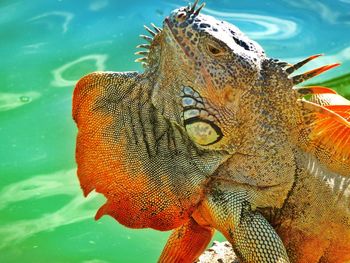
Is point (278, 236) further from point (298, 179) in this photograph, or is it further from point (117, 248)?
point (117, 248)

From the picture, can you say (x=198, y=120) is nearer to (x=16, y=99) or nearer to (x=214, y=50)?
(x=214, y=50)

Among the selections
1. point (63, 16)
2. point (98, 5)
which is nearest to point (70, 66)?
point (63, 16)

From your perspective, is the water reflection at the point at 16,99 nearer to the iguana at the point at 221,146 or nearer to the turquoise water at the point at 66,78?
the turquoise water at the point at 66,78

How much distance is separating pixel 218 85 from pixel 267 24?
5431 mm

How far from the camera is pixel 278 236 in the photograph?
2836mm

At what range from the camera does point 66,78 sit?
688 cm

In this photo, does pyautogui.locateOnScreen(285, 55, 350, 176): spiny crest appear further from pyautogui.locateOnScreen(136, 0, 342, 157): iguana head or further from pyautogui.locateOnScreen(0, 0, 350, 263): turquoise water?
pyautogui.locateOnScreen(0, 0, 350, 263): turquoise water

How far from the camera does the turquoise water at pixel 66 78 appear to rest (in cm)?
468

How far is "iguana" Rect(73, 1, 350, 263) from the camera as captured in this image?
279cm

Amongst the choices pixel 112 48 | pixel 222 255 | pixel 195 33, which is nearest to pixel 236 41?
pixel 195 33

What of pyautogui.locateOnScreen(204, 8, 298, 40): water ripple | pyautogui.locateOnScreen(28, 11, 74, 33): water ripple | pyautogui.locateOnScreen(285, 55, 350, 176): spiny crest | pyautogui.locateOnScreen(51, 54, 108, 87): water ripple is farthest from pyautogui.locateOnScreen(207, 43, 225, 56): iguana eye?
pyautogui.locateOnScreen(28, 11, 74, 33): water ripple

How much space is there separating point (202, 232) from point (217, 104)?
0.64 m

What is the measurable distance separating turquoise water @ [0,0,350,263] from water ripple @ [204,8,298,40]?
0.5 inches

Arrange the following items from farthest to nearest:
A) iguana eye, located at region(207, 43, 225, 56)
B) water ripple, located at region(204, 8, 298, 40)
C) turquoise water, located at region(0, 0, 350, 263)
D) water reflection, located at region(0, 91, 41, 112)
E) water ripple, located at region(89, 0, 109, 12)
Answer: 1. water ripple, located at region(89, 0, 109, 12)
2. water ripple, located at region(204, 8, 298, 40)
3. water reflection, located at region(0, 91, 41, 112)
4. turquoise water, located at region(0, 0, 350, 263)
5. iguana eye, located at region(207, 43, 225, 56)
